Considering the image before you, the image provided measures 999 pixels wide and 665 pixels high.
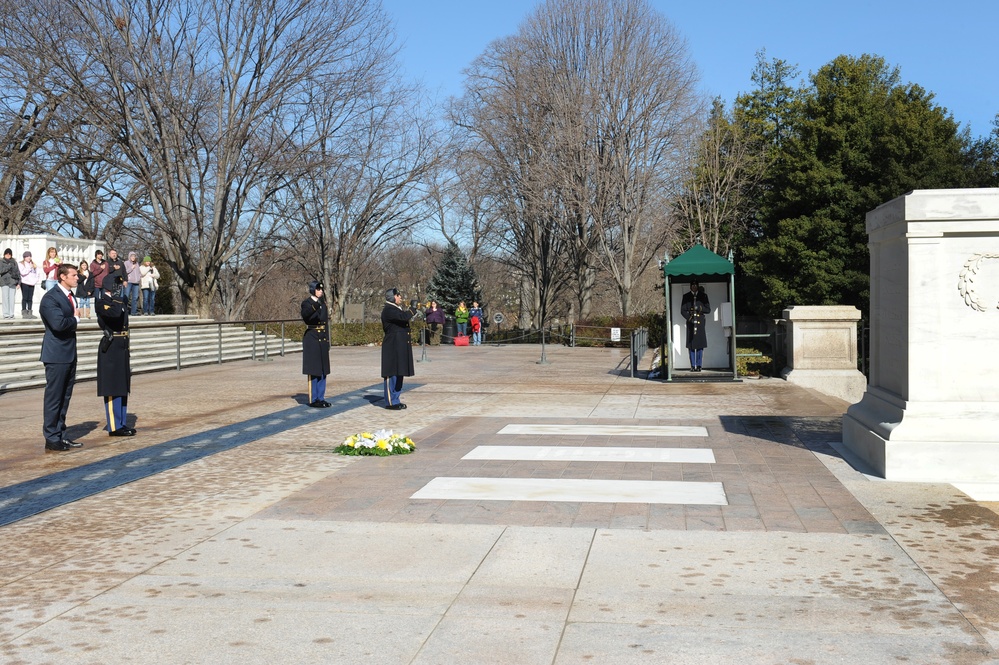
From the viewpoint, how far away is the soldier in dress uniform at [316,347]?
571 inches

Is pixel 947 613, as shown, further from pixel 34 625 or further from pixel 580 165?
pixel 580 165

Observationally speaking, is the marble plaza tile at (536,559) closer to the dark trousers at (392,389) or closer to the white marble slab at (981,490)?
the white marble slab at (981,490)

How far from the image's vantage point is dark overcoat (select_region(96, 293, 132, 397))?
442 inches

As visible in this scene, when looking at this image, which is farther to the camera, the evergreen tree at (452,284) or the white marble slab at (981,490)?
the evergreen tree at (452,284)

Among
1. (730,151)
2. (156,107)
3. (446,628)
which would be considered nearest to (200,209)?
(156,107)

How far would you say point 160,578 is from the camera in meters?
5.67

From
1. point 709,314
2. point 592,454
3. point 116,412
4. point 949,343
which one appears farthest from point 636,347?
point 949,343

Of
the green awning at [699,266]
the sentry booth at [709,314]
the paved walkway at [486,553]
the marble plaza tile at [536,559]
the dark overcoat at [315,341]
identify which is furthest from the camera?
the sentry booth at [709,314]

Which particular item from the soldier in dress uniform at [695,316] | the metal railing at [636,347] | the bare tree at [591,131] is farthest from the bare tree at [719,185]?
the soldier in dress uniform at [695,316]

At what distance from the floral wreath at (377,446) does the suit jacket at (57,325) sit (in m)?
3.25

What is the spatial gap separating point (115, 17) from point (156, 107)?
301 cm

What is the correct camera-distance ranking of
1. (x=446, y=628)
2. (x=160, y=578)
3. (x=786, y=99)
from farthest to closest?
(x=786, y=99)
(x=160, y=578)
(x=446, y=628)

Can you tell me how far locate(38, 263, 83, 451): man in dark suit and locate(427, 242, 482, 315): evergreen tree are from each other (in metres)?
40.8

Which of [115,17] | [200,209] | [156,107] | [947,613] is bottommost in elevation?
[947,613]
